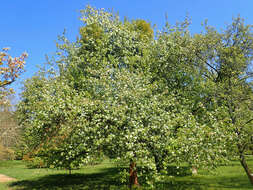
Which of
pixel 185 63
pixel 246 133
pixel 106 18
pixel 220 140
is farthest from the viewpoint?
pixel 106 18

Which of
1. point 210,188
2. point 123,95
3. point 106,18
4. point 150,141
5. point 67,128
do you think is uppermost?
point 106,18

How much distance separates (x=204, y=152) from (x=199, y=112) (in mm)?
3398

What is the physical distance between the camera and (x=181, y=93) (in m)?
12.2

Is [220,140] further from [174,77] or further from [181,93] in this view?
[174,77]

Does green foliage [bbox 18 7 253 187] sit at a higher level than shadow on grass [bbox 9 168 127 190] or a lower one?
higher

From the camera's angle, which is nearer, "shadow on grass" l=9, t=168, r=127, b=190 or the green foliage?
the green foliage

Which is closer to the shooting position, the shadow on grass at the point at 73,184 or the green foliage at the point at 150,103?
the green foliage at the point at 150,103

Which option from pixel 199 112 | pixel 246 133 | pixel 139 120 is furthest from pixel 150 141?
pixel 246 133

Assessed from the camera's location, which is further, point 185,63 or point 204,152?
point 185,63

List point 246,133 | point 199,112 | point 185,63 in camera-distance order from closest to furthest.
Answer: point 246,133, point 199,112, point 185,63

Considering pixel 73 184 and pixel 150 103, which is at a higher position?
pixel 150 103

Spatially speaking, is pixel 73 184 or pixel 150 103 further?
pixel 73 184

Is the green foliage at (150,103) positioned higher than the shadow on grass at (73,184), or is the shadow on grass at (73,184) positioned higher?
the green foliage at (150,103)

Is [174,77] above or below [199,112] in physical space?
above
